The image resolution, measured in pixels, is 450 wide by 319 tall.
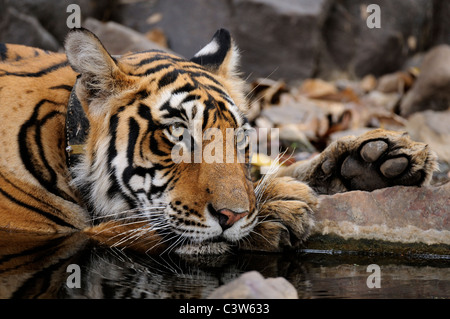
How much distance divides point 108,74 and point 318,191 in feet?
3.77

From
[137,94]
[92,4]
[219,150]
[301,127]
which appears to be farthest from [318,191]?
[92,4]

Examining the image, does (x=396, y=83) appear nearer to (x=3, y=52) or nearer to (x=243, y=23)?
(x=243, y=23)

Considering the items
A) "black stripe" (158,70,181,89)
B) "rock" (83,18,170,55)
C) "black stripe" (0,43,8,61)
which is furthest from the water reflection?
"rock" (83,18,170,55)

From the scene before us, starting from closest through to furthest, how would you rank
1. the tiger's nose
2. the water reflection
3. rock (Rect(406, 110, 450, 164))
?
the water reflection < the tiger's nose < rock (Rect(406, 110, 450, 164))

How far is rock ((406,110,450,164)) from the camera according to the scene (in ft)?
16.3

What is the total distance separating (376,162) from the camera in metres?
2.56

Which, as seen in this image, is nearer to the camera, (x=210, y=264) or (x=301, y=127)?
(x=210, y=264)

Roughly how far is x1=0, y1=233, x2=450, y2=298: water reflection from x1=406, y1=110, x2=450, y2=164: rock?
2.82 metres

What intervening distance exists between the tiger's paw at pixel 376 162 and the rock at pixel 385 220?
7 cm

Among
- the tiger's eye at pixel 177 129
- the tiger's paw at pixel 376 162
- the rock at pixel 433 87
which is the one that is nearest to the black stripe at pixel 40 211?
the tiger's eye at pixel 177 129

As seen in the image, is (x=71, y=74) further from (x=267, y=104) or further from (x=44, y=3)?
(x=44, y=3)

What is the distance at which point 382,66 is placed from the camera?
10.3 metres

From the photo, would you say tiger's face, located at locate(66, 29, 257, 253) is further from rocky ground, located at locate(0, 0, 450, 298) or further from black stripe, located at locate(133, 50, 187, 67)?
rocky ground, located at locate(0, 0, 450, 298)

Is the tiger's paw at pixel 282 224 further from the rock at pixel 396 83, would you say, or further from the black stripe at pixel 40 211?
the rock at pixel 396 83
